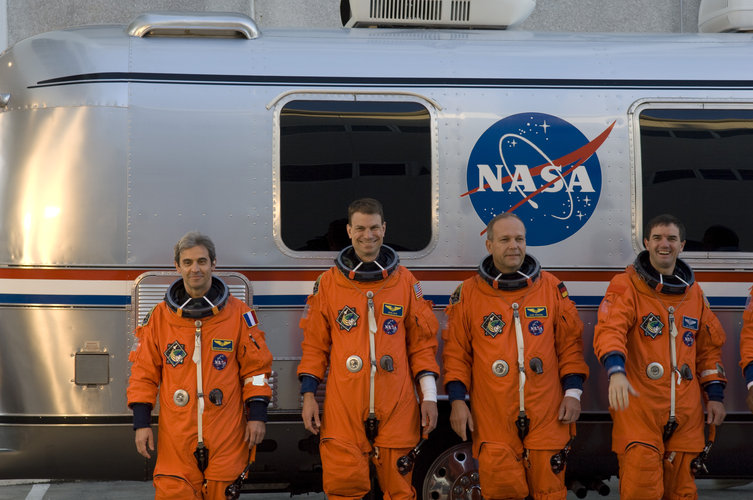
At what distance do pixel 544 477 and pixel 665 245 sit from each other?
1.42 m

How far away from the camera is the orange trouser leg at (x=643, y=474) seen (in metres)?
4.79

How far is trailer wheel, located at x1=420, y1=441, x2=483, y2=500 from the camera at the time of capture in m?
5.36

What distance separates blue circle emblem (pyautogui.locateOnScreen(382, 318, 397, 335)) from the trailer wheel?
0.99 meters

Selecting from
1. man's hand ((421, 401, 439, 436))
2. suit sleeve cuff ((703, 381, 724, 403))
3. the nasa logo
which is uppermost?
the nasa logo

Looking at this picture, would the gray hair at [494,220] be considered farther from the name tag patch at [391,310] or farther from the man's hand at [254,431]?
the man's hand at [254,431]

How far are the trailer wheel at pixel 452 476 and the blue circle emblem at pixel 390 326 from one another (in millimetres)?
994

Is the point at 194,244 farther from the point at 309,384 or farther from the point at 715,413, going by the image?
the point at 715,413

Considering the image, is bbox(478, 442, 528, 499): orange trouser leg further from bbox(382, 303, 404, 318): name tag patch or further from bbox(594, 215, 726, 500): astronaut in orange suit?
bbox(382, 303, 404, 318): name tag patch

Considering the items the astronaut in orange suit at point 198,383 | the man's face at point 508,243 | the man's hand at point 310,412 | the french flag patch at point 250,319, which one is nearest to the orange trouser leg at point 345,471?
the man's hand at point 310,412

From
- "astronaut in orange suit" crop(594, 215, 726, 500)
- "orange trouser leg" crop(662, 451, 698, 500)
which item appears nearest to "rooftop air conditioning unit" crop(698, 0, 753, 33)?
"astronaut in orange suit" crop(594, 215, 726, 500)

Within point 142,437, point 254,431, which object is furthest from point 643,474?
point 142,437

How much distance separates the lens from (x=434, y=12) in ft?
19.5

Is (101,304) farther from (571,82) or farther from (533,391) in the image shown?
(571,82)

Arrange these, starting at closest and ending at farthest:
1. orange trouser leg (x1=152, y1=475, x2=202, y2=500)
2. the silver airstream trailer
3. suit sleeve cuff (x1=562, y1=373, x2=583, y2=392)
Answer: orange trouser leg (x1=152, y1=475, x2=202, y2=500), suit sleeve cuff (x1=562, y1=373, x2=583, y2=392), the silver airstream trailer
